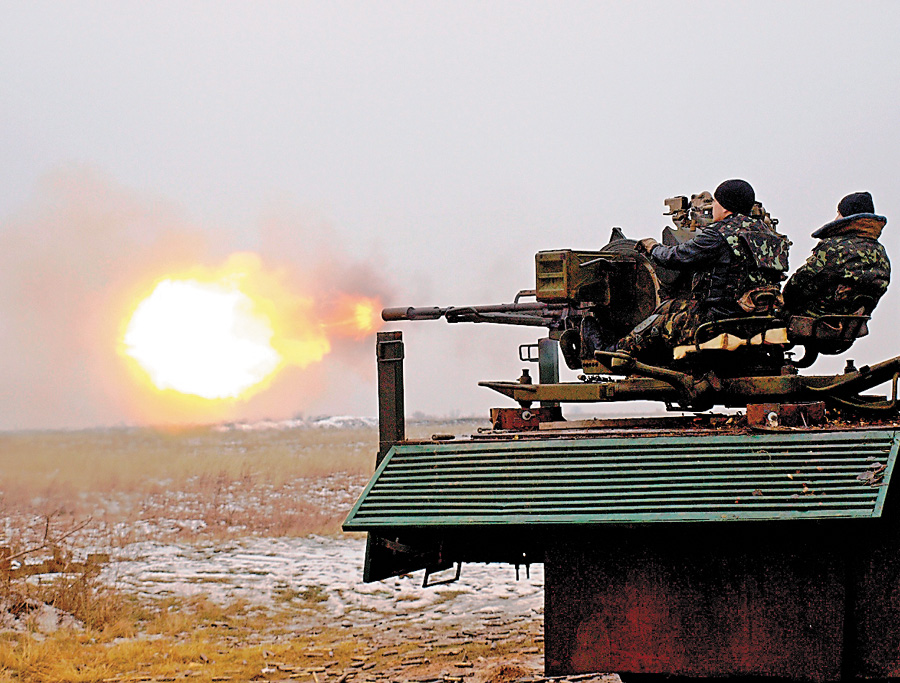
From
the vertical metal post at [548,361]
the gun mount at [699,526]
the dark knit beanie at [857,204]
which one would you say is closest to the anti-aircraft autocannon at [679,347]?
the gun mount at [699,526]

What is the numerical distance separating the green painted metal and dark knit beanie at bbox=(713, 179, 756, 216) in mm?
1787

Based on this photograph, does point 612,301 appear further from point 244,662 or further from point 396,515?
point 244,662

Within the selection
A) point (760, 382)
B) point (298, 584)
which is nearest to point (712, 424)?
point (760, 382)

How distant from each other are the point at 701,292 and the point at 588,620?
2326mm

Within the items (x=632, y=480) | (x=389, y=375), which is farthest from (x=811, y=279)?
(x=389, y=375)

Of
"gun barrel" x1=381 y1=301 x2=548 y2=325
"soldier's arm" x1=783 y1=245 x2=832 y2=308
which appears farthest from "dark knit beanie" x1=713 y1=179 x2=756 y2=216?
"gun barrel" x1=381 y1=301 x2=548 y2=325

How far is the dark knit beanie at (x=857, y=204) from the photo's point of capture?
260 inches

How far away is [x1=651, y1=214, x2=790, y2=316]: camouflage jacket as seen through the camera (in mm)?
6344

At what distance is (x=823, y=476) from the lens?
4965 millimetres

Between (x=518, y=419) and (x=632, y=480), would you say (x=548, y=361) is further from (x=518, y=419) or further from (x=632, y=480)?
(x=632, y=480)

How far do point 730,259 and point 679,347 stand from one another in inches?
25.5

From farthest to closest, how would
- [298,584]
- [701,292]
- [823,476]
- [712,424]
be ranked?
[298,584] → [701,292] → [712,424] → [823,476]

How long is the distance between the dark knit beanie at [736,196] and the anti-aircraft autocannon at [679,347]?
2.00ft

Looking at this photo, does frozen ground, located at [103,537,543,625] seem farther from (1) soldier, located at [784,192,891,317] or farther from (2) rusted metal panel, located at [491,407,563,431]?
(1) soldier, located at [784,192,891,317]
